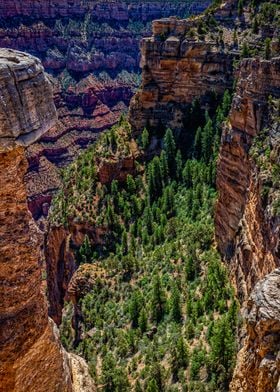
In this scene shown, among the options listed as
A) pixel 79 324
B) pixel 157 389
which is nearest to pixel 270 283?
pixel 157 389

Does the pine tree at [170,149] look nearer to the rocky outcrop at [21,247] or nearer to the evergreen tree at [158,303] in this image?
the evergreen tree at [158,303]

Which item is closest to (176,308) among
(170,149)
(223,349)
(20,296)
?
(223,349)

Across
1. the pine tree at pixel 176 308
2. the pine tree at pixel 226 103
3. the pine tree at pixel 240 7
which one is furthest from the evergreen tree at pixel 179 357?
the pine tree at pixel 240 7

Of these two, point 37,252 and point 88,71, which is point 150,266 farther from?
point 88,71

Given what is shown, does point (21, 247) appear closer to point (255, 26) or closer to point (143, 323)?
point (143, 323)

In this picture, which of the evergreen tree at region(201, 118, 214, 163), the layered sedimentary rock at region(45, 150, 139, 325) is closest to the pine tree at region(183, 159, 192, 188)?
the evergreen tree at region(201, 118, 214, 163)
